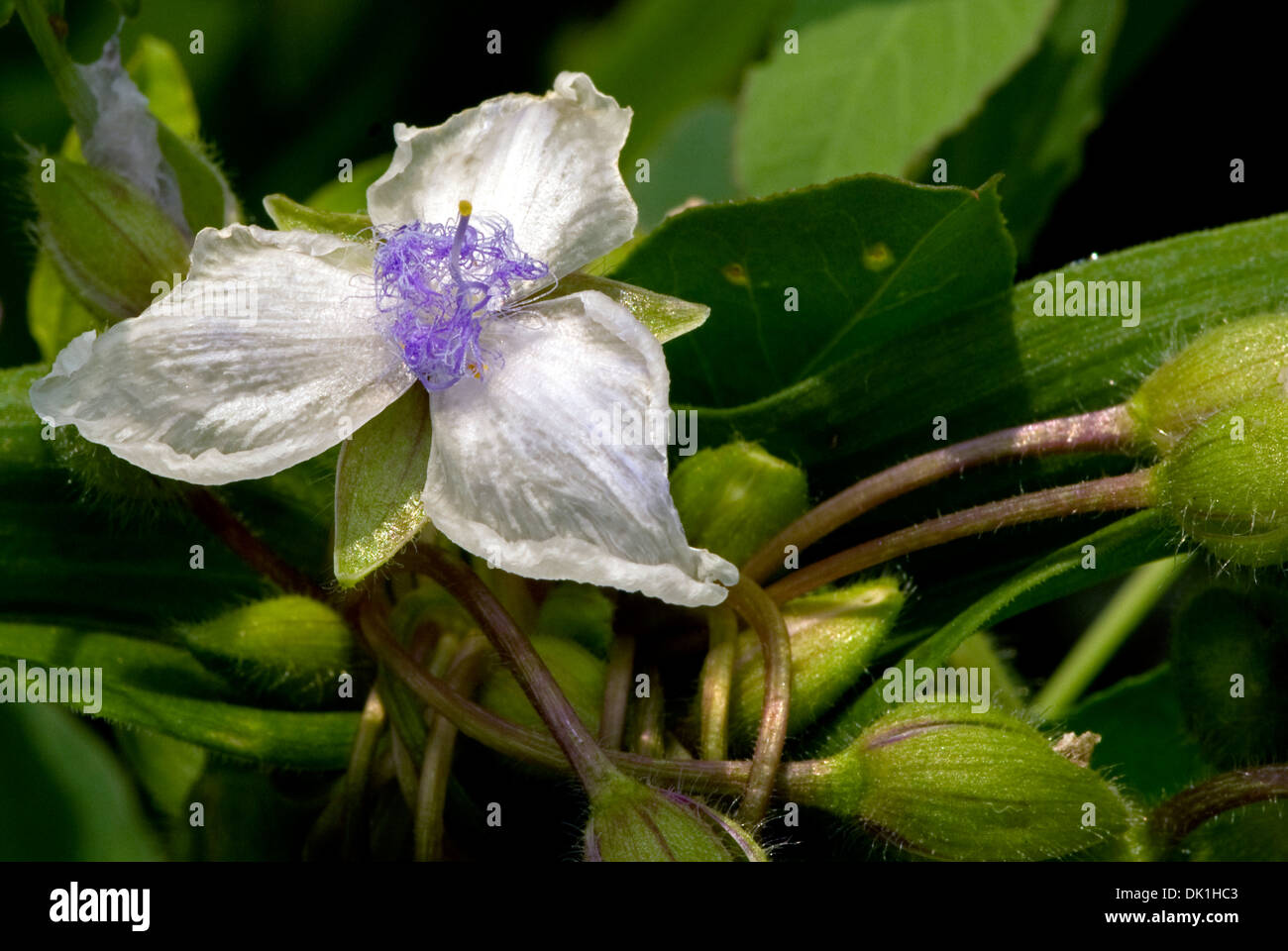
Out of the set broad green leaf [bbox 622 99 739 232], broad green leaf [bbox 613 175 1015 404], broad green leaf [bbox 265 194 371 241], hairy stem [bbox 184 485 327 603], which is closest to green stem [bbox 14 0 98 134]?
broad green leaf [bbox 265 194 371 241]

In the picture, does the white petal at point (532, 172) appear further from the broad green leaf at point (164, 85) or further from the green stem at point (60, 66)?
the broad green leaf at point (164, 85)

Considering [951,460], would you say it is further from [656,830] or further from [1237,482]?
[656,830]

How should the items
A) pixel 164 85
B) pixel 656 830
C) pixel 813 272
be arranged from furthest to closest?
pixel 164 85, pixel 813 272, pixel 656 830

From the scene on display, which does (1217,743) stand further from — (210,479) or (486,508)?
(210,479)

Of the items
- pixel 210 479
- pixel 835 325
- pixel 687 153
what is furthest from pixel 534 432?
pixel 687 153

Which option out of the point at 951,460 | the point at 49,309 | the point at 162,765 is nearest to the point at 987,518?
the point at 951,460

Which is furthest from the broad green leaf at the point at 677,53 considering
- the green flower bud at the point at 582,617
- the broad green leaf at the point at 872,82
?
the green flower bud at the point at 582,617
